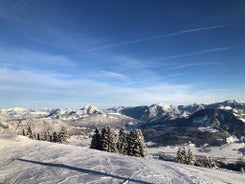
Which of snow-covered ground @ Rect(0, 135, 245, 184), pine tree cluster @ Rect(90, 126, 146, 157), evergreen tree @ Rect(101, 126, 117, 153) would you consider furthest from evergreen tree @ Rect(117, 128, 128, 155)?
snow-covered ground @ Rect(0, 135, 245, 184)

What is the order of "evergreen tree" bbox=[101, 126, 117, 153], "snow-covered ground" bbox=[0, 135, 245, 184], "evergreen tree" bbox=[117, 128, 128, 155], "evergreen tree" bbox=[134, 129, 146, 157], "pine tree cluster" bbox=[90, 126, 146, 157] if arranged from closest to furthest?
"snow-covered ground" bbox=[0, 135, 245, 184] < "evergreen tree" bbox=[134, 129, 146, 157] < "pine tree cluster" bbox=[90, 126, 146, 157] < "evergreen tree" bbox=[101, 126, 117, 153] < "evergreen tree" bbox=[117, 128, 128, 155]

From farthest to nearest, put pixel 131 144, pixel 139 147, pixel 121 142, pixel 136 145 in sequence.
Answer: pixel 121 142, pixel 131 144, pixel 136 145, pixel 139 147

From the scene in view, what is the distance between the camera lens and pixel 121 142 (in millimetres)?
63812

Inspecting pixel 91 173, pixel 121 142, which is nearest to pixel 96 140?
pixel 121 142

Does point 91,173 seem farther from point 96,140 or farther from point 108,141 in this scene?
point 96,140

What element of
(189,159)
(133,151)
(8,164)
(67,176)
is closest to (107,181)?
(67,176)

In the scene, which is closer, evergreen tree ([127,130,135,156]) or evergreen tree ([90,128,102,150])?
evergreen tree ([127,130,135,156])

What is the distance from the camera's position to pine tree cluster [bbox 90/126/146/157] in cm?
5575

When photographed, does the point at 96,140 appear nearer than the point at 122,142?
Yes

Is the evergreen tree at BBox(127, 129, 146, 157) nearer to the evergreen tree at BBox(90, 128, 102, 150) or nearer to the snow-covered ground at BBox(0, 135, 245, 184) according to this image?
the evergreen tree at BBox(90, 128, 102, 150)

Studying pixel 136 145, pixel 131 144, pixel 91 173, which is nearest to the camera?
pixel 91 173

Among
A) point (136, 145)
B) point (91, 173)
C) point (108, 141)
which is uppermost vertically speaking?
point (108, 141)

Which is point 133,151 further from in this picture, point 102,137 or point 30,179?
point 30,179

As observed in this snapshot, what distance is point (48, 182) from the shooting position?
1862 cm
